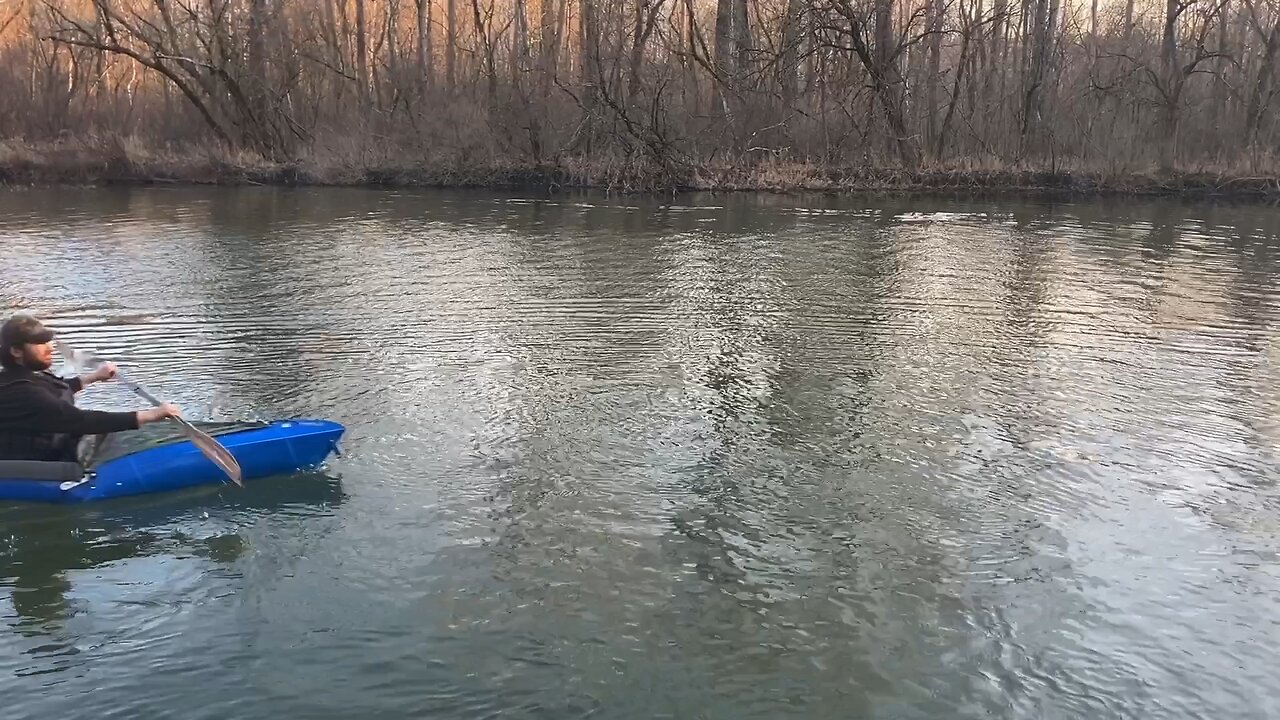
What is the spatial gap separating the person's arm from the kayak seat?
0.72 ft

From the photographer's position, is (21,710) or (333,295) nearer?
(21,710)

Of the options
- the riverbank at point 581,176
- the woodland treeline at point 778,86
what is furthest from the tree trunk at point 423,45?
the riverbank at point 581,176

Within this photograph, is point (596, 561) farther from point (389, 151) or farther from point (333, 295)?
point (389, 151)

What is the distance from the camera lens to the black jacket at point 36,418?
228 inches

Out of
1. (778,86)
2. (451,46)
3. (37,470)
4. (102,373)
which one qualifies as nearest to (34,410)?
(37,470)

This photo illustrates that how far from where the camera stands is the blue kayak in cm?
588

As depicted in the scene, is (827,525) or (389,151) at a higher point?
(389,151)

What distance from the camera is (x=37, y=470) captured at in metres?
5.88

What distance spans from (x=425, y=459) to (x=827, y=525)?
9.34 ft

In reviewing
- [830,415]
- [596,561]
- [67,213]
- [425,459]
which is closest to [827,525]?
[596,561]

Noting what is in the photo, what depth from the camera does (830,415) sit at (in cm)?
775

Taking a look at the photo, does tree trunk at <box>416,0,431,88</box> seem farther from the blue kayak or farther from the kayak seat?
the kayak seat

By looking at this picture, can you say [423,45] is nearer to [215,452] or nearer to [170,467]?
[170,467]

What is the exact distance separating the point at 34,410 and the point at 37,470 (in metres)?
0.38
